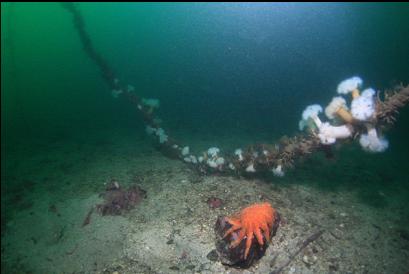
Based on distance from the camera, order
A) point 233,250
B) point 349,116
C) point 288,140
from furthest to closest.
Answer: point 288,140 < point 349,116 < point 233,250

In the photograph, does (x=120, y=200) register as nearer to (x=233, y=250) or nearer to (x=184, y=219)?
(x=184, y=219)

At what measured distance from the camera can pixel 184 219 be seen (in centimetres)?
490

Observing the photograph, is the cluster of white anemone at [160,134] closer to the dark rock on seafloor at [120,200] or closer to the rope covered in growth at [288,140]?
the rope covered in growth at [288,140]

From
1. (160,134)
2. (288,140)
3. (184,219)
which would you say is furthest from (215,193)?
(160,134)

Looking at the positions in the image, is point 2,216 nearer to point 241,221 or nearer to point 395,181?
point 241,221

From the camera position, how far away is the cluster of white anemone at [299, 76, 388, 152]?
366 cm

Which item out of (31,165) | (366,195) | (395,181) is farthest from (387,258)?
(31,165)

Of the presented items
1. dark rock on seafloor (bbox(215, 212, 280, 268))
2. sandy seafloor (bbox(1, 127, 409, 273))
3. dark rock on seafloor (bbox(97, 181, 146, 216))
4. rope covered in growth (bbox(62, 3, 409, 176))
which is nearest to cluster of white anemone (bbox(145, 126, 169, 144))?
rope covered in growth (bbox(62, 3, 409, 176))

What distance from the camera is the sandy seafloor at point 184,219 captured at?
4211 mm

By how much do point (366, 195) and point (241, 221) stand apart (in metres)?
3.68

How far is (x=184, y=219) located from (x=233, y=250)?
1346 mm

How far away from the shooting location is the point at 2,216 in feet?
21.9

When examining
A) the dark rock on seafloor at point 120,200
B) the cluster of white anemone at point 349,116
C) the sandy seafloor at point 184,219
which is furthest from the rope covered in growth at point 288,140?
the dark rock on seafloor at point 120,200

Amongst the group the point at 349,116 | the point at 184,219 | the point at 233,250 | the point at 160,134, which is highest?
the point at 349,116
